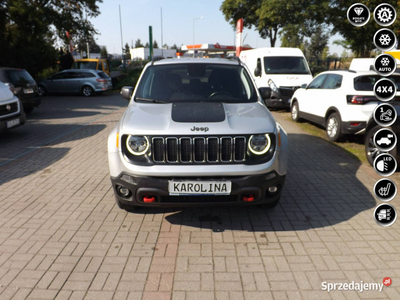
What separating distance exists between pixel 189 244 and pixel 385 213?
1.90 m

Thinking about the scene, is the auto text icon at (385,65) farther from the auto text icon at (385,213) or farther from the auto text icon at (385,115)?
the auto text icon at (385,213)

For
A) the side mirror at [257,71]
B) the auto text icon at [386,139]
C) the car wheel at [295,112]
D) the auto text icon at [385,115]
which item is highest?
the side mirror at [257,71]

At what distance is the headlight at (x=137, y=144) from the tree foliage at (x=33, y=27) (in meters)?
16.5

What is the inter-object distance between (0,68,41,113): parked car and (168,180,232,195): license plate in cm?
917

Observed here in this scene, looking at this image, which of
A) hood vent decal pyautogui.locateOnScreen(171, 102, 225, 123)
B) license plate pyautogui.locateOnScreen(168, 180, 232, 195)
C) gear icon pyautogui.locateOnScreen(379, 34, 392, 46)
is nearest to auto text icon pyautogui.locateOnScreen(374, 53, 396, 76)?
gear icon pyautogui.locateOnScreen(379, 34, 392, 46)

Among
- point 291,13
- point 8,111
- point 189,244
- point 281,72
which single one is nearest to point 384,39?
point 189,244

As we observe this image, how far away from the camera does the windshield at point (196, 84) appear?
15.7 ft

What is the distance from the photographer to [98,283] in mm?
3041

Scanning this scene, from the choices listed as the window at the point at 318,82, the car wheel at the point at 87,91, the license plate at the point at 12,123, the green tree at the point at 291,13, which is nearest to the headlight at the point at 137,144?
the license plate at the point at 12,123

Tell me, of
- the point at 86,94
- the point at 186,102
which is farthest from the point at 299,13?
the point at 186,102

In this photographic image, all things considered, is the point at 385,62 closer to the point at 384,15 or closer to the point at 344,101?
the point at 384,15

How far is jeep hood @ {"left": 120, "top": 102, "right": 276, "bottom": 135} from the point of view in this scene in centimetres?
363

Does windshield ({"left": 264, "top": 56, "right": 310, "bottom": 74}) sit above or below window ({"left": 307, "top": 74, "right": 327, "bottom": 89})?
above

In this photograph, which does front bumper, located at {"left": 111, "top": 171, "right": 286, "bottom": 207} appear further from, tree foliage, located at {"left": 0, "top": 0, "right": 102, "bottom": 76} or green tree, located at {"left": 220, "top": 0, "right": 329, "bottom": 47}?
green tree, located at {"left": 220, "top": 0, "right": 329, "bottom": 47}
